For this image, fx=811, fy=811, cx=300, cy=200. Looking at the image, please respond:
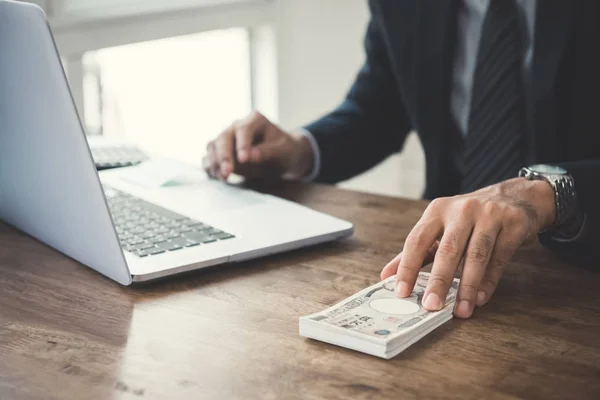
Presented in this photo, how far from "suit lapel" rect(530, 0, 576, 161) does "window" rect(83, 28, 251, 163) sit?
128 centimetres

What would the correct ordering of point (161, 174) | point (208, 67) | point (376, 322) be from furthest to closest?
1. point (208, 67)
2. point (161, 174)
3. point (376, 322)

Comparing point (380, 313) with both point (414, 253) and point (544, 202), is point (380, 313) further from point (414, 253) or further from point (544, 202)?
point (544, 202)

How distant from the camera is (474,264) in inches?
33.7

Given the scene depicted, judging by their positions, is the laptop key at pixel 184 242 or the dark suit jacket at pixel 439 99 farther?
the dark suit jacket at pixel 439 99

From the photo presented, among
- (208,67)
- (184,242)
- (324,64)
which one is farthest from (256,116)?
(324,64)

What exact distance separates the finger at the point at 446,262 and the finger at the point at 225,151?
60 centimetres

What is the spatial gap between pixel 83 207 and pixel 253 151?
0.57m

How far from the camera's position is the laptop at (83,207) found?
2.80 feet

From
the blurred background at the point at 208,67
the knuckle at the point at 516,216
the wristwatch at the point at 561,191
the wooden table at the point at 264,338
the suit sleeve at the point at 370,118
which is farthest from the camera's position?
the blurred background at the point at 208,67

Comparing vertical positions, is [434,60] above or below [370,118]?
above

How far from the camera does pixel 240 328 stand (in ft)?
2.63

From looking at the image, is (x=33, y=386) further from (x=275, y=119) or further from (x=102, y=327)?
(x=275, y=119)

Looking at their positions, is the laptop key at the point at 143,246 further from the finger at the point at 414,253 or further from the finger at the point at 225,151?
the finger at the point at 225,151

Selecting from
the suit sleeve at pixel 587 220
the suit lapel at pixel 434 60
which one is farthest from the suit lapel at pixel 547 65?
the suit sleeve at pixel 587 220
